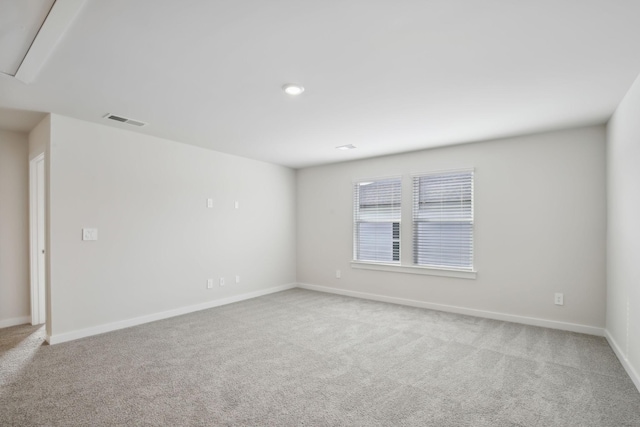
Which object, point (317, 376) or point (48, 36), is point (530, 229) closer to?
point (317, 376)

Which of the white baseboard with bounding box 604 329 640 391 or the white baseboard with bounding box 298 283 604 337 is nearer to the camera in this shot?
the white baseboard with bounding box 604 329 640 391

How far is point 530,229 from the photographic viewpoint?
3.95 metres

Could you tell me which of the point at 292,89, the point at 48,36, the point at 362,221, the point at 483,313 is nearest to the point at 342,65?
the point at 292,89

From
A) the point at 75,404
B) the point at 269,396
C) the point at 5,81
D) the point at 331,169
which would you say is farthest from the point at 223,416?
the point at 331,169

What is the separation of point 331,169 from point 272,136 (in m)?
1.94

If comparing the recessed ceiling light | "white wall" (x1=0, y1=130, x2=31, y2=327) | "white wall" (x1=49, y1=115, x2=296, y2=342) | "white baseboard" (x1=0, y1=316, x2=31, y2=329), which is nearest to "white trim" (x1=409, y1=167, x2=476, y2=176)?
"white wall" (x1=49, y1=115, x2=296, y2=342)

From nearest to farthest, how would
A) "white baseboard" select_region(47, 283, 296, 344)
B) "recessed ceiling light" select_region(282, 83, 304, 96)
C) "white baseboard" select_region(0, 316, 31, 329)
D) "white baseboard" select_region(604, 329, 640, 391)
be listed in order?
"white baseboard" select_region(604, 329, 640, 391)
"recessed ceiling light" select_region(282, 83, 304, 96)
"white baseboard" select_region(47, 283, 296, 344)
"white baseboard" select_region(0, 316, 31, 329)

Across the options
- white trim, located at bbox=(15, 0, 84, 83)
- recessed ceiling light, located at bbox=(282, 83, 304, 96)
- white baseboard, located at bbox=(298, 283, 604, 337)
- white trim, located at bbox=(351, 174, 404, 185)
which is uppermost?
white trim, located at bbox=(15, 0, 84, 83)

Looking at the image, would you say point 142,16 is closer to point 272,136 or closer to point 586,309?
point 272,136

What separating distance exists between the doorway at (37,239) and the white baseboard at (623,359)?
5.98 metres

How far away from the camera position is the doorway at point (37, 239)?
13.1 feet

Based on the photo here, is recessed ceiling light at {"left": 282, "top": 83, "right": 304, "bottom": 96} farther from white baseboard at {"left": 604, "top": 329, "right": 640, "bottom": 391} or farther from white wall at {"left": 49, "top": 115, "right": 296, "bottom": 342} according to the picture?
white baseboard at {"left": 604, "top": 329, "right": 640, "bottom": 391}

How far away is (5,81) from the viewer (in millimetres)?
2490

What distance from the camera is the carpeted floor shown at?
209 centimetres
